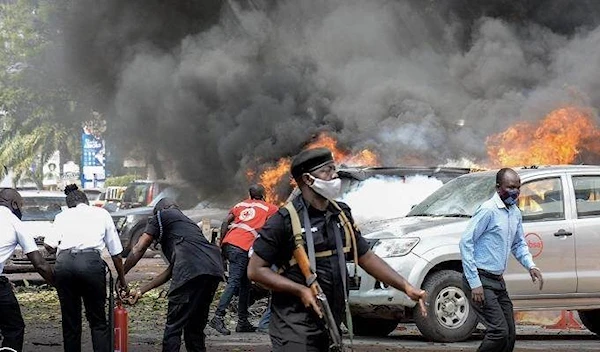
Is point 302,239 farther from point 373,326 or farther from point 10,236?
point 373,326

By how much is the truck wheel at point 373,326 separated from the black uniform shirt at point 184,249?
3019 mm

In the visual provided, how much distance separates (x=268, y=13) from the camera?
94.5 ft

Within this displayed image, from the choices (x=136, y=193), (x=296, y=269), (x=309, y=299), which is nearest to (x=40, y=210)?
(x=136, y=193)

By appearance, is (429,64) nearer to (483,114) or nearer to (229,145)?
(483,114)

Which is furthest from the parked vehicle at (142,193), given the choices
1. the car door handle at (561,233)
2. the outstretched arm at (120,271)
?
the outstretched arm at (120,271)

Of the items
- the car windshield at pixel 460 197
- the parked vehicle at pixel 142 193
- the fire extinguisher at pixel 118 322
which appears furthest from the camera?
the parked vehicle at pixel 142 193

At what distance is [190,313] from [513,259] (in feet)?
11.6

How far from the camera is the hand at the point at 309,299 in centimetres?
497

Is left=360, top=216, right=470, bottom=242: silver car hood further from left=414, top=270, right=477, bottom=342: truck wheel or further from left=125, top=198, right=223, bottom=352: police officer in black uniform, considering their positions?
left=125, top=198, right=223, bottom=352: police officer in black uniform

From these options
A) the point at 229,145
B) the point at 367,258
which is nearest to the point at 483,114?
the point at 229,145

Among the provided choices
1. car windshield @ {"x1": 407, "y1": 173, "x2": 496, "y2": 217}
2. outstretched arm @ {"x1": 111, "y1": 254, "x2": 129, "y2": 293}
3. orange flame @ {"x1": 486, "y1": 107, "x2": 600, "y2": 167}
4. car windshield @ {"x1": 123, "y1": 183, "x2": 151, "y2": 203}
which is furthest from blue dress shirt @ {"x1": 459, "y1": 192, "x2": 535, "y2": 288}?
car windshield @ {"x1": 123, "y1": 183, "x2": 151, "y2": 203}

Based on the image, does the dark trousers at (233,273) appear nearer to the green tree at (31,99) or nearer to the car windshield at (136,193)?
the car windshield at (136,193)

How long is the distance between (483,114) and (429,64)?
144 inches

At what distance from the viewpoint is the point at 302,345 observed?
16.9 feet
